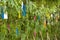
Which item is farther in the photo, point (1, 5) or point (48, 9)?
point (48, 9)

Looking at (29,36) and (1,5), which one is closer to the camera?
(1,5)

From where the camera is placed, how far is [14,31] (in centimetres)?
Result: 194

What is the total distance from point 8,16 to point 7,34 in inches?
7.3

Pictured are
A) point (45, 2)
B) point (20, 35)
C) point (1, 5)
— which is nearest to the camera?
point (1, 5)

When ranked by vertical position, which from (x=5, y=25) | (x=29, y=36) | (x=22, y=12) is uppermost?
(x=22, y=12)

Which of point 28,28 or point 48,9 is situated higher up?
point 48,9

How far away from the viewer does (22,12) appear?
74.3 inches

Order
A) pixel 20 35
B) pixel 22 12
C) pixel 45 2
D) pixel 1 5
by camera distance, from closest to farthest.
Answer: pixel 1 5 < pixel 22 12 < pixel 20 35 < pixel 45 2

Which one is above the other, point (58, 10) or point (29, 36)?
point (58, 10)

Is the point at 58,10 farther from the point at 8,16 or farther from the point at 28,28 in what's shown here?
the point at 8,16

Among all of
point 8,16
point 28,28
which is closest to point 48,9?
point 28,28

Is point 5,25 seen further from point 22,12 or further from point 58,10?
point 58,10

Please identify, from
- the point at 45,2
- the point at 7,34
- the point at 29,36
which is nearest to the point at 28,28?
the point at 29,36

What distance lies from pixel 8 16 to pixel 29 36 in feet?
1.10
